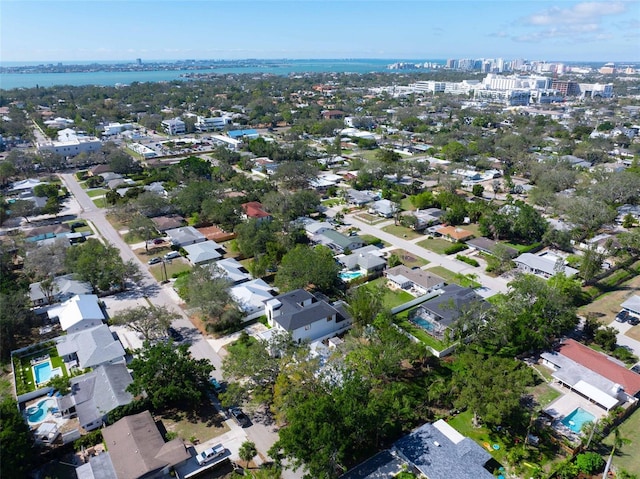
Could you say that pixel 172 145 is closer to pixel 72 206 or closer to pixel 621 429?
pixel 72 206

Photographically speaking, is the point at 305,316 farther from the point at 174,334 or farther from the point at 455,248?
the point at 455,248

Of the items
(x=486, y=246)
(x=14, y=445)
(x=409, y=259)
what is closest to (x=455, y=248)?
(x=486, y=246)

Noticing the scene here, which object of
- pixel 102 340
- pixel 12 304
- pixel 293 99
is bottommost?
pixel 102 340

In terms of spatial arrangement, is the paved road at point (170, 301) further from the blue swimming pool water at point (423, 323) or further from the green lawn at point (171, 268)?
the blue swimming pool water at point (423, 323)

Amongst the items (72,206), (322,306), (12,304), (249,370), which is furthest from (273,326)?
(72,206)

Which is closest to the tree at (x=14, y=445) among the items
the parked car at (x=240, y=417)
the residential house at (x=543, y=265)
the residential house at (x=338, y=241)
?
the parked car at (x=240, y=417)

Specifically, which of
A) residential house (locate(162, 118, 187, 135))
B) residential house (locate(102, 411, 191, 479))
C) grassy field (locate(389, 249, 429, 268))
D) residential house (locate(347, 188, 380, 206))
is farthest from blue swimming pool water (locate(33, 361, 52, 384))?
residential house (locate(162, 118, 187, 135))
